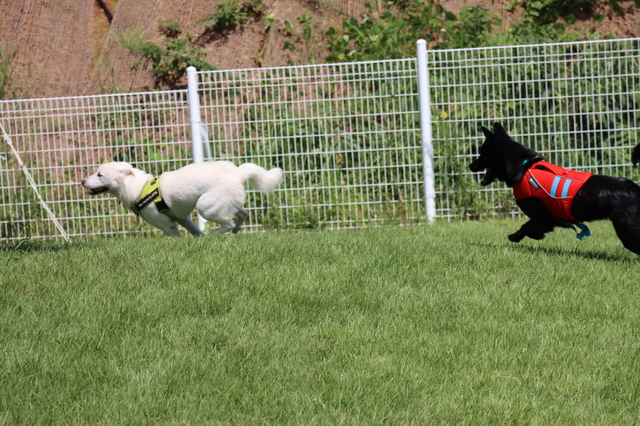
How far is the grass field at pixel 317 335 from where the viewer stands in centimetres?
245

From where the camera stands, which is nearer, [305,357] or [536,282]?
[305,357]

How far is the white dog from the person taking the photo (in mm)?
5727

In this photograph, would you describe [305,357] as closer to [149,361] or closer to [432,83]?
[149,361]

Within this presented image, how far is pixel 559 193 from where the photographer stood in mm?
4648

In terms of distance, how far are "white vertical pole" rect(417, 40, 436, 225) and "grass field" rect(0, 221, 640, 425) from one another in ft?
7.54

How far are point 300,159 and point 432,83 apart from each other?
1.77 meters

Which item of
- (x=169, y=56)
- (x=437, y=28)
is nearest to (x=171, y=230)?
(x=169, y=56)

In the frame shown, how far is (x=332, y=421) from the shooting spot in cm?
234

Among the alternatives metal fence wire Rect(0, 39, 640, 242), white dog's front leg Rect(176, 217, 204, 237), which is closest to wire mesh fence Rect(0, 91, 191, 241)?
metal fence wire Rect(0, 39, 640, 242)

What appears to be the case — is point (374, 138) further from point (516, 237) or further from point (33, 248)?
point (33, 248)

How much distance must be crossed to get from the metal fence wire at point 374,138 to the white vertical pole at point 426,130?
0.13 feet

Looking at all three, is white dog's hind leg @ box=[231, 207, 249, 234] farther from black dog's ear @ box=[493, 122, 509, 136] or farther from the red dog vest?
the red dog vest

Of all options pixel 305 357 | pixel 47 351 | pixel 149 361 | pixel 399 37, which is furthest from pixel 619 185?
pixel 399 37

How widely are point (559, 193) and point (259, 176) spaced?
269 centimetres
